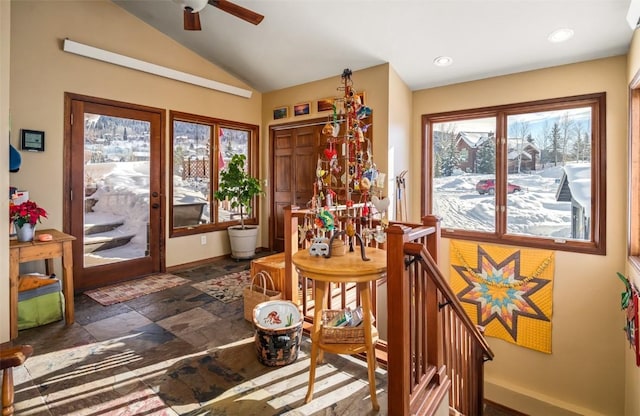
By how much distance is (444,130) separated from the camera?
4551 millimetres

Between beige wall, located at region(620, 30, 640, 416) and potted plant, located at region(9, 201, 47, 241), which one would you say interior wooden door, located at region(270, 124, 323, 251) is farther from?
beige wall, located at region(620, 30, 640, 416)

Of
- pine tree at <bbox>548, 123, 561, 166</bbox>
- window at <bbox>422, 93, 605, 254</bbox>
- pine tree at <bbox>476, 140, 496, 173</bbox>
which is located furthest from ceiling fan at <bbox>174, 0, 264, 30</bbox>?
pine tree at <bbox>548, 123, 561, 166</bbox>

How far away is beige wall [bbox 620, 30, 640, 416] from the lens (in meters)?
2.82

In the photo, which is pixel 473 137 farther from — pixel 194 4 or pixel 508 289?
pixel 194 4

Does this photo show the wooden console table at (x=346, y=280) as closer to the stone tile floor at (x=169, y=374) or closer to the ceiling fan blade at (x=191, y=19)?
the stone tile floor at (x=169, y=374)

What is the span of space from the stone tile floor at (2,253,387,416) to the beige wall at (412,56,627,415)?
281cm

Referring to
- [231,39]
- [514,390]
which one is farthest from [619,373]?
[231,39]

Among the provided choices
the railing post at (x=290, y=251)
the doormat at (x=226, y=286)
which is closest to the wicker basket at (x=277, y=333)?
the railing post at (x=290, y=251)

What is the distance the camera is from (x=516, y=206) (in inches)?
159

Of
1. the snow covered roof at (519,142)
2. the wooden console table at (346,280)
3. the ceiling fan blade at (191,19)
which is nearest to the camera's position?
the wooden console table at (346,280)

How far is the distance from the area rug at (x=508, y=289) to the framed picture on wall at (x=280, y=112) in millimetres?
3007

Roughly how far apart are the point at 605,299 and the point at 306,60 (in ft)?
13.9

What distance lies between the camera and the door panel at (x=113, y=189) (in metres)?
3.57

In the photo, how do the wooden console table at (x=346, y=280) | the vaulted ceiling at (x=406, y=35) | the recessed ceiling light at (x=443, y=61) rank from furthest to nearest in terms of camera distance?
1. the recessed ceiling light at (x=443, y=61)
2. the vaulted ceiling at (x=406, y=35)
3. the wooden console table at (x=346, y=280)
